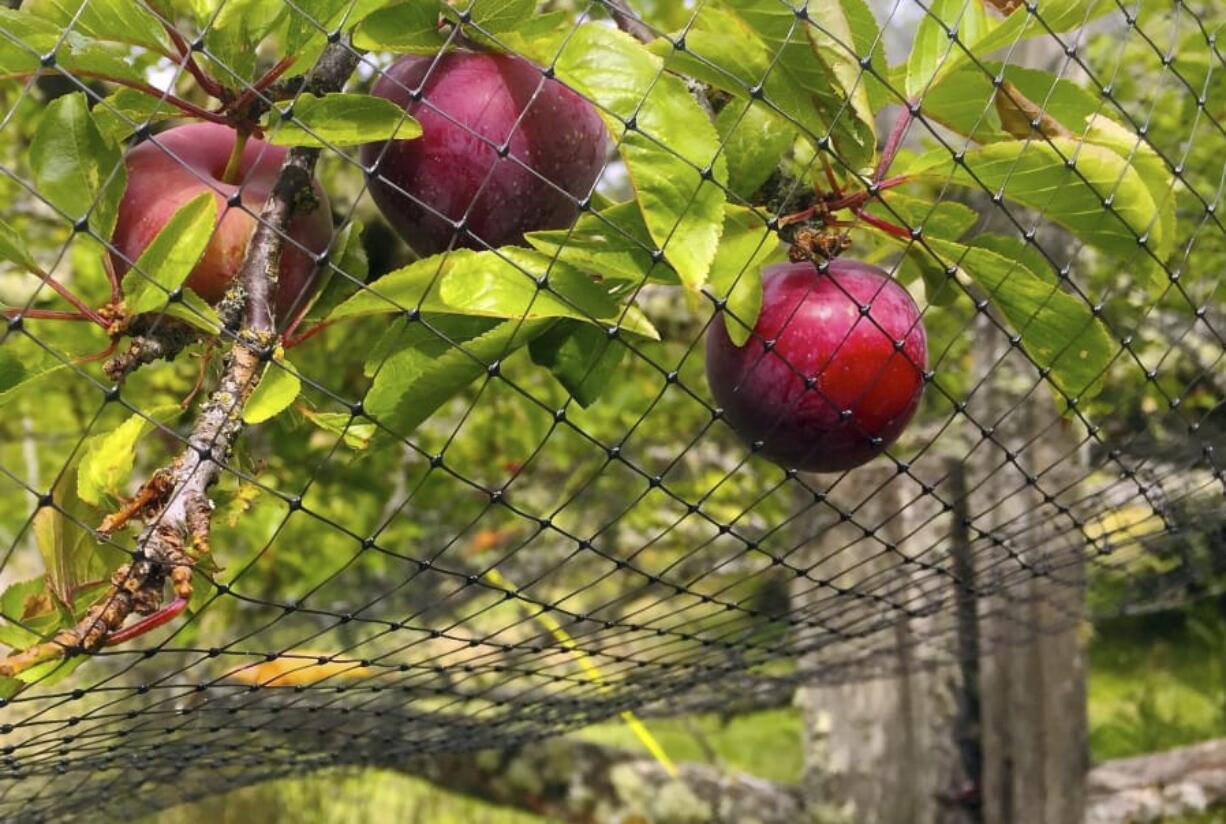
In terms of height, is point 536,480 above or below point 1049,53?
below

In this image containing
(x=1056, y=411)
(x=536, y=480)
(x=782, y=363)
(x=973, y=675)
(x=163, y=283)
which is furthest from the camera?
(x=536, y=480)

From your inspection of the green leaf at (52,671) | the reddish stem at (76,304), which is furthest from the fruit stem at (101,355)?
the green leaf at (52,671)

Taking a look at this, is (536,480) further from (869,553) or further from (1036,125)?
(1036,125)

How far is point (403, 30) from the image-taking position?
44 centimetres

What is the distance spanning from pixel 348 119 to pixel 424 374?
3.9 inches

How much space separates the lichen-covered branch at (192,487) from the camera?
0.40 meters

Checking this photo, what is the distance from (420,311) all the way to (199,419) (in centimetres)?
9

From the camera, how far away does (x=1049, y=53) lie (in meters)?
1.50

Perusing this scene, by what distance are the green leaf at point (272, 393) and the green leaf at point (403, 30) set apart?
→ 0.12 meters

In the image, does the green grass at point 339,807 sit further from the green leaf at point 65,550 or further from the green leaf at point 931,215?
the green leaf at point 931,215

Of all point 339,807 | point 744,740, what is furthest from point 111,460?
point 744,740

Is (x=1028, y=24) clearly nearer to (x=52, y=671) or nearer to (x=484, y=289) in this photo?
(x=484, y=289)

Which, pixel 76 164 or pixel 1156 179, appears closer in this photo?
pixel 76 164

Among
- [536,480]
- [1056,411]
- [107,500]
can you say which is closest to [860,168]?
[107,500]
